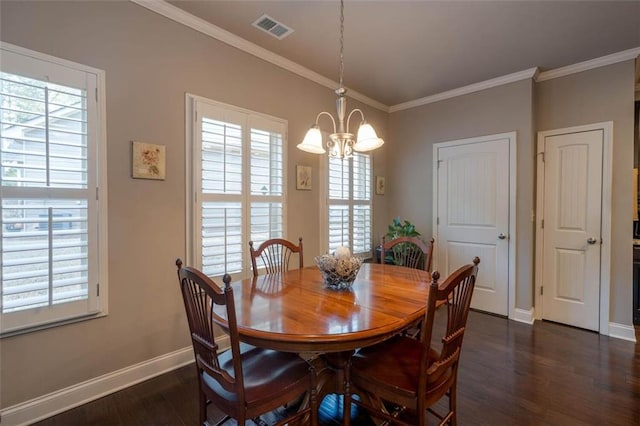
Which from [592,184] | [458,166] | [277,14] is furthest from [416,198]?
[277,14]

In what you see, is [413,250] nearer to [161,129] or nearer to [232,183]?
[232,183]

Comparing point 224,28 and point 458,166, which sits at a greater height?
point 224,28

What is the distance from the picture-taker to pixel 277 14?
2383 mm

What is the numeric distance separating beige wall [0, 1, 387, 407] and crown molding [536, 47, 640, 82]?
3437mm

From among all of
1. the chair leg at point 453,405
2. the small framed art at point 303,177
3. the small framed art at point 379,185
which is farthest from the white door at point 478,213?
the chair leg at point 453,405

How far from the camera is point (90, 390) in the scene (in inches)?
78.7

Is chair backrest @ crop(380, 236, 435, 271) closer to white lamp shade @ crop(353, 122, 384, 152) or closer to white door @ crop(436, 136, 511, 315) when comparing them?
white door @ crop(436, 136, 511, 315)

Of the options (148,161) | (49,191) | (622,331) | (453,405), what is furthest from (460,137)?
(49,191)

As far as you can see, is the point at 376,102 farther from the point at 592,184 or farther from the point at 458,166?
the point at 592,184

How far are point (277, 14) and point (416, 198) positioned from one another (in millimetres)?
2979

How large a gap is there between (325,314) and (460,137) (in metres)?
3.37

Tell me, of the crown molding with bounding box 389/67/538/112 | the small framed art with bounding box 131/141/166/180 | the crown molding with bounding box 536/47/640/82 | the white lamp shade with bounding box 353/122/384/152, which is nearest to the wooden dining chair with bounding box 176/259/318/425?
the small framed art with bounding box 131/141/166/180

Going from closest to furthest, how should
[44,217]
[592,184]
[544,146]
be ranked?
A: [44,217] < [592,184] < [544,146]

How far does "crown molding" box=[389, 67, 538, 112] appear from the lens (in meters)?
3.36
